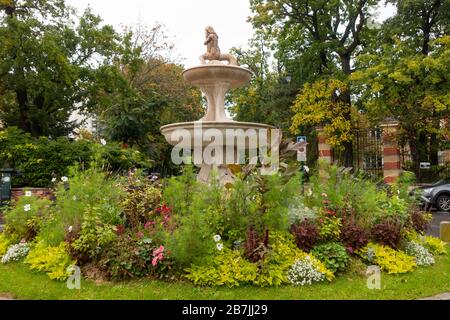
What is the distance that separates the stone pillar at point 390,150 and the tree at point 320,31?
1.93 metres

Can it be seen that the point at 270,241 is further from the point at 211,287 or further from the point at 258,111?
the point at 258,111

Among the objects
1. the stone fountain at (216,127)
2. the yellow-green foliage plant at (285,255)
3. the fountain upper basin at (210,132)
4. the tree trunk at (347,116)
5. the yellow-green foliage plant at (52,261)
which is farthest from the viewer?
the tree trunk at (347,116)

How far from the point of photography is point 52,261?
532cm

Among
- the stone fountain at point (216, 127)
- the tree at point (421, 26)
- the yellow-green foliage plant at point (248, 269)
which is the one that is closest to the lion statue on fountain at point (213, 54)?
the stone fountain at point (216, 127)

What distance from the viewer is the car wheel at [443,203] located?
15555 millimetres

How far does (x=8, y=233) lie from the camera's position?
22.1 feet

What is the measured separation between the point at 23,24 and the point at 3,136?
4.70 meters

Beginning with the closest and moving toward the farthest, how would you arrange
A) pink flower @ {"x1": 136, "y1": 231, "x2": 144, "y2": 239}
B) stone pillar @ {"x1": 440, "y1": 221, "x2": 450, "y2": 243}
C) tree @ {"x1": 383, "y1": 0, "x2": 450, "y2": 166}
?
pink flower @ {"x1": 136, "y1": 231, "x2": 144, "y2": 239} → stone pillar @ {"x1": 440, "y1": 221, "x2": 450, "y2": 243} → tree @ {"x1": 383, "y1": 0, "x2": 450, "y2": 166}

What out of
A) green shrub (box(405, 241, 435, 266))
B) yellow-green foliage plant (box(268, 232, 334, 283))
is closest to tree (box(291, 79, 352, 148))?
green shrub (box(405, 241, 435, 266))

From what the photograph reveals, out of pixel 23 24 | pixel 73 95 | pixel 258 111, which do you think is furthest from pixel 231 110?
pixel 23 24

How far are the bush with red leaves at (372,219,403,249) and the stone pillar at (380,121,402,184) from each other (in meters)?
13.7

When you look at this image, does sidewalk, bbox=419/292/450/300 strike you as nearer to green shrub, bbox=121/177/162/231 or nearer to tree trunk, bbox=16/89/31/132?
green shrub, bbox=121/177/162/231

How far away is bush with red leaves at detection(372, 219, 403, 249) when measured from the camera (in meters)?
5.88

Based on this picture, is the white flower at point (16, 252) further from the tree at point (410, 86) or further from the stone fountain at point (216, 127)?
the tree at point (410, 86)
